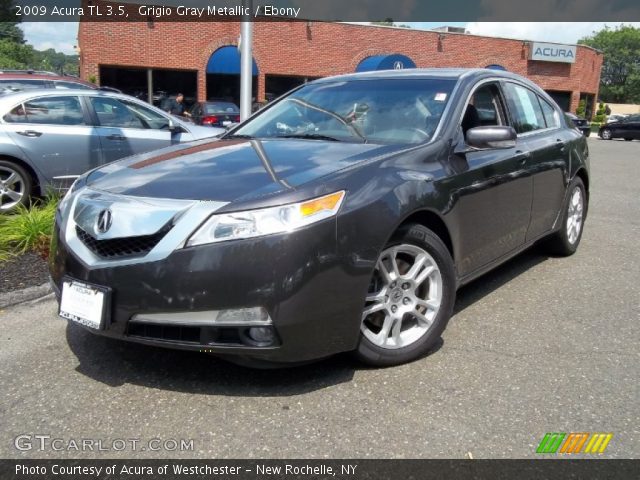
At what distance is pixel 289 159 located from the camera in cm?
315

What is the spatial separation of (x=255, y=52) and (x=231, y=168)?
23.9 m

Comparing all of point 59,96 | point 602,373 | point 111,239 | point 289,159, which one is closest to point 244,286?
point 111,239

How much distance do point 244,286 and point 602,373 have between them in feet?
6.61

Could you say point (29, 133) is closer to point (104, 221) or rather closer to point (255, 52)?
point (104, 221)

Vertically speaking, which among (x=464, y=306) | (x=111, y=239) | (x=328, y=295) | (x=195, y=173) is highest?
(x=195, y=173)

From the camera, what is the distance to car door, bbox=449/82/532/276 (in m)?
3.50

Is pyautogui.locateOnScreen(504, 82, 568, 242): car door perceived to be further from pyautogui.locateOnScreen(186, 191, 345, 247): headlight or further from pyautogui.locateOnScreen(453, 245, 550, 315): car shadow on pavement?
pyautogui.locateOnScreen(186, 191, 345, 247): headlight

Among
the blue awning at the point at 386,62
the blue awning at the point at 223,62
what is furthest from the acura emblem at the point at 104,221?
the blue awning at the point at 386,62

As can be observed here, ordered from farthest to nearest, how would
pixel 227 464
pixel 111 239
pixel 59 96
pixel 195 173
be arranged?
pixel 59 96, pixel 195 173, pixel 111 239, pixel 227 464

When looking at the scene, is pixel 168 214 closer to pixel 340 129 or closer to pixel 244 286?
pixel 244 286

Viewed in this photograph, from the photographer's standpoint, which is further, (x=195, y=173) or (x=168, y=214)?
(x=195, y=173)

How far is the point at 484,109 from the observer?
4.05 metres

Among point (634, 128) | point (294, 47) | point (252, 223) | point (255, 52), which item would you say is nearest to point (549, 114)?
Result: point (252, 223)

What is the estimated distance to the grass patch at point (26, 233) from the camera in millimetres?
5066
